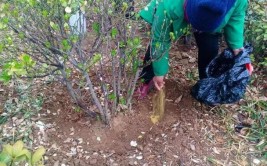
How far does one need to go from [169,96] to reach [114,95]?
57 centimetres

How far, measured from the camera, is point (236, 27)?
210 cm

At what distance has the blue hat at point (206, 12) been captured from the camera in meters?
1.62

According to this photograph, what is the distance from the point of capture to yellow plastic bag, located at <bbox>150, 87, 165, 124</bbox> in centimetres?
229

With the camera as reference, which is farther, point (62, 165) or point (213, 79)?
point (213, 79)

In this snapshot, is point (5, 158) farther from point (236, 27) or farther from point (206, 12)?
point (236, 27)

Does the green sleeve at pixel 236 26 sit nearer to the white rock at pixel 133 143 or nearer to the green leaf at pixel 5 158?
the white rock at pixel 133 143

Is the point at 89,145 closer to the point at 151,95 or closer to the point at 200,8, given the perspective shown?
the point at 151,95

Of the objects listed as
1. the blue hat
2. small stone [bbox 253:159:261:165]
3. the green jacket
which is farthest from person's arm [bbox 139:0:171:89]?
small stone [bbox 253:159:261:165]

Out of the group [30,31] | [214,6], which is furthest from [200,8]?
[30,31]

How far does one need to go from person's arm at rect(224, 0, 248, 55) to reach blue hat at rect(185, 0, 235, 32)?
209 mm

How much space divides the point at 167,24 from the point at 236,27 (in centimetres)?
46

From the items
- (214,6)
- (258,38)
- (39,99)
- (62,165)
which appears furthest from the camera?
(258,38)

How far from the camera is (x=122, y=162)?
2043mm

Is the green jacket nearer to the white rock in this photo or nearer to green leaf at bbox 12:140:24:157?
the white rock
